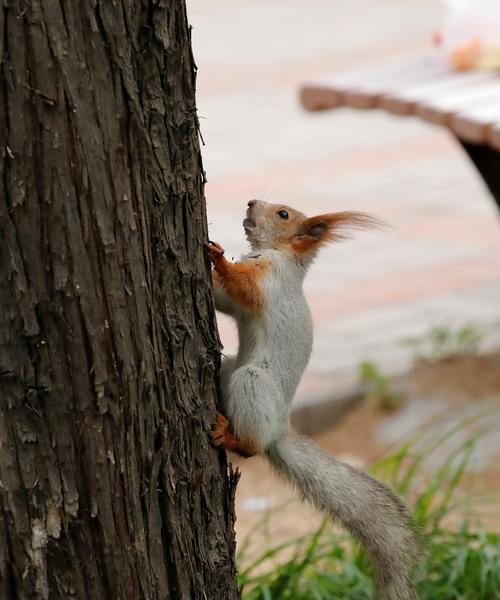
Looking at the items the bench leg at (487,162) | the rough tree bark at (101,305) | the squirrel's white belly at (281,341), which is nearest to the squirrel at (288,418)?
the squirrel's white belly at (281,341)

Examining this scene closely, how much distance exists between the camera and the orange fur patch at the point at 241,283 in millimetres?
2885

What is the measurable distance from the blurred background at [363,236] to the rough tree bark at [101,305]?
2.23 feet

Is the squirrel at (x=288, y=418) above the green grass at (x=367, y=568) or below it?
above

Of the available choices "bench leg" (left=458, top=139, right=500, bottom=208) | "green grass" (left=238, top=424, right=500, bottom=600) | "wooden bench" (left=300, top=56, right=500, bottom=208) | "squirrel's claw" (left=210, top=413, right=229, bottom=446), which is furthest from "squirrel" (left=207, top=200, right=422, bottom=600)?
"bench leg" (left=458, top=139, right=500, bottom=208)

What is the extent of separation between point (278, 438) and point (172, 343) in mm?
606

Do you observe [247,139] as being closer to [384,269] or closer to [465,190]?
[465,190]

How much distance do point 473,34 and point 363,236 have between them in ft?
10.4

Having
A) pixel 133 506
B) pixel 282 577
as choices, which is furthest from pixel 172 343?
pixel 282 577

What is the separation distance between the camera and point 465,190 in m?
9.05

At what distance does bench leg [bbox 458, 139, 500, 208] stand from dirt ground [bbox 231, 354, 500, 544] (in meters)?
1.00

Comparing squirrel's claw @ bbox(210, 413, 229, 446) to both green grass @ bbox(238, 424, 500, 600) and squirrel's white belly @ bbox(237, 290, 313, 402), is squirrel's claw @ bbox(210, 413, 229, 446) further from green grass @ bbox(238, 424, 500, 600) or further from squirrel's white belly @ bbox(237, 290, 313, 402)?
green grass @ bbox(238, 424, 500, 600)

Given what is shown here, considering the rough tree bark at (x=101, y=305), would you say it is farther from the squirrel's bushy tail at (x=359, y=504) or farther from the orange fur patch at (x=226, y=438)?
the squirrel's bushy tail at (x=359, y=504)

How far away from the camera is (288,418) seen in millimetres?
2922

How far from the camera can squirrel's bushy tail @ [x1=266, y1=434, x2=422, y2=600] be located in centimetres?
287
